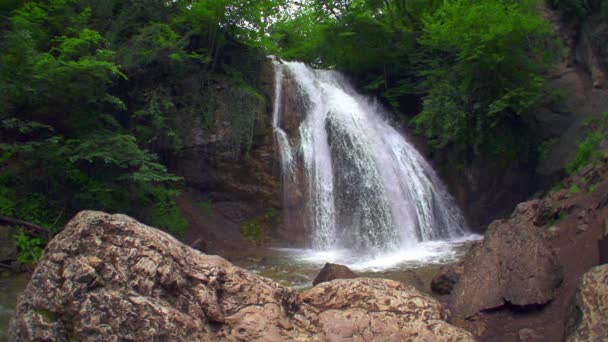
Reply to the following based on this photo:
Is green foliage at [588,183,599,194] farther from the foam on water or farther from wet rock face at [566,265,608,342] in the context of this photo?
wet rock face at [566,265,608,342]

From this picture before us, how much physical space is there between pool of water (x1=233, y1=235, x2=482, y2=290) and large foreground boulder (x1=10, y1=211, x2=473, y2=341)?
3.40 metres

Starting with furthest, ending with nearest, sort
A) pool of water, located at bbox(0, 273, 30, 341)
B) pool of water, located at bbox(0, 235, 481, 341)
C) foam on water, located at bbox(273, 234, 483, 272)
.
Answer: foam on water, located at bbox(273, 234, 483, 272) < pool of water, located at bbox(0, 235, 481, 341) < pool of water, located at bbox(0, 273, 30, 341)

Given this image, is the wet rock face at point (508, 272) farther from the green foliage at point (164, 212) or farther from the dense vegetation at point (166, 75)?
the green foliage at point (164, 212)

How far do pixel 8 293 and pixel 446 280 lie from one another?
22.0ft

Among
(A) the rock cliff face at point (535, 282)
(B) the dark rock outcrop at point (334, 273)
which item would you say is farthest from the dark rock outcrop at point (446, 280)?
(B) the dark rock outcrop at point (334, 273)

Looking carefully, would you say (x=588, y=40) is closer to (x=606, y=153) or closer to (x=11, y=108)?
(x=606, y=153)

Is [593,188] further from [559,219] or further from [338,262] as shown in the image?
[338,262]

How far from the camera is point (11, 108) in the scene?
9.12 meters

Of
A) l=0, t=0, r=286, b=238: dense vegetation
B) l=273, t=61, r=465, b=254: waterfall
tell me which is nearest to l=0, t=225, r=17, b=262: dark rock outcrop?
l=0, t=0, r=286, b=238: dense vegetation

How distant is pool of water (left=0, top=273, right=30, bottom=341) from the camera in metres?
5.76

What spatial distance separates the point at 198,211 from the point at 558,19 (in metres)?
13.7

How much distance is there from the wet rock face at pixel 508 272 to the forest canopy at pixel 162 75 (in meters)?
6.53

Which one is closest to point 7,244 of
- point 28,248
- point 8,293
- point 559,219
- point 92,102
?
point 28,248

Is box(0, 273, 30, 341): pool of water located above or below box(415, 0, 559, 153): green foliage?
below
